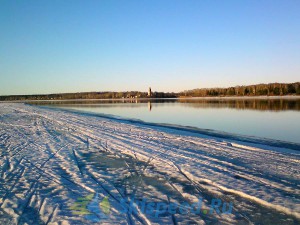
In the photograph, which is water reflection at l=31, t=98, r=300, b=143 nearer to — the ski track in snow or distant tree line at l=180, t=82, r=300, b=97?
the ski track in snow

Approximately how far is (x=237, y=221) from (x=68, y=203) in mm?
3114

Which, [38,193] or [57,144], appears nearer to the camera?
[38,193]

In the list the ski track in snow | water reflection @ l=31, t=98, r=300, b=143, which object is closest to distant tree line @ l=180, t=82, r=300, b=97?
water reflection @ l=31, t=98, r=300, b=143

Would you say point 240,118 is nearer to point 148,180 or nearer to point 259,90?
point 148,180

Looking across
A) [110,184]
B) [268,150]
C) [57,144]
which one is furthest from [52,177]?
[268,150]

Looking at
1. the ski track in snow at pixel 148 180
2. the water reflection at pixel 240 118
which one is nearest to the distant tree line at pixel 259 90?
the water reflection at pixel 240 118

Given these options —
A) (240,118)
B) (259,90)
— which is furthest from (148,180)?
(259,90)

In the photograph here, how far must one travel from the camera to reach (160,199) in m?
5.22

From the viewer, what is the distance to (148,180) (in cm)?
639

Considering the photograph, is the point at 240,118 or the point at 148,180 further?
the point at 240,118

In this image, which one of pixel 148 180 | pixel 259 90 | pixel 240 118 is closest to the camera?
pixel 148 180

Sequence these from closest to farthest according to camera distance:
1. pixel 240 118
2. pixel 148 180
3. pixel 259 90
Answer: pixel 148 180 → pixel 240 118 → pixel 259 90

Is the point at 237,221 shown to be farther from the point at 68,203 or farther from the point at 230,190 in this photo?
the point at 68,203

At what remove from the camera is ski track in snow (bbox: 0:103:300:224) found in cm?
452
